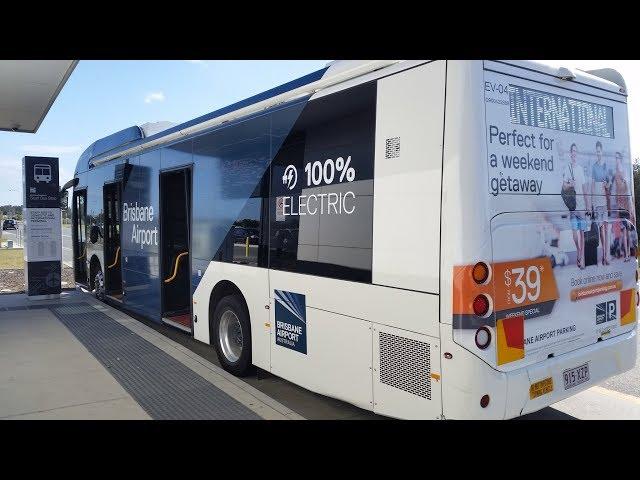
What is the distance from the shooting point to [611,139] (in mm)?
4414

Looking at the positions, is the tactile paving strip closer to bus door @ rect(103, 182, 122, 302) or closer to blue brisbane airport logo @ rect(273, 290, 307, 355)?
blue brisbane airport logo @ rect(273, 290, 307, 355)

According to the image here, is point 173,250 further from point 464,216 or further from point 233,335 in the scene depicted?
point 464,216

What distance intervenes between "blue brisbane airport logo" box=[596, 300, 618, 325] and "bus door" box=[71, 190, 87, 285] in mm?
10431

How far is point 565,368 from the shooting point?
12.3 ft

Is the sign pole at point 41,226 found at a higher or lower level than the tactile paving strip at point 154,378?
higher

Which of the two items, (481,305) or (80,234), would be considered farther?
(80,234)

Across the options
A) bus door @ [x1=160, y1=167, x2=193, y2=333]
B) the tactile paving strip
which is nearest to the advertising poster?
the tactile paving strip

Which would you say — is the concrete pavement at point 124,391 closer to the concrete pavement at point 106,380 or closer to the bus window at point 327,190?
the concrete pavement at point 106,380

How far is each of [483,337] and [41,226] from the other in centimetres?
1074

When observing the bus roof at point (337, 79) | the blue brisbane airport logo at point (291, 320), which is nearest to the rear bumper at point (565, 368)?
the blue brisbane airport logo at point (291, 320)

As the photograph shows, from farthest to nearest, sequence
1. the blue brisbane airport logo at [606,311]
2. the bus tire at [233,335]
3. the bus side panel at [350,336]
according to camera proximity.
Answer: the bus tire at [233,335], the blue brisbane airport logo at [606,311], the bus side panel at [350,336]

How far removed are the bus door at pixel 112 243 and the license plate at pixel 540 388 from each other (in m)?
8.25

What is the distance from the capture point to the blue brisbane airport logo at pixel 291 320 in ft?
15.0

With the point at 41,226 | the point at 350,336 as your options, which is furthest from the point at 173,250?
the point at 41,226
